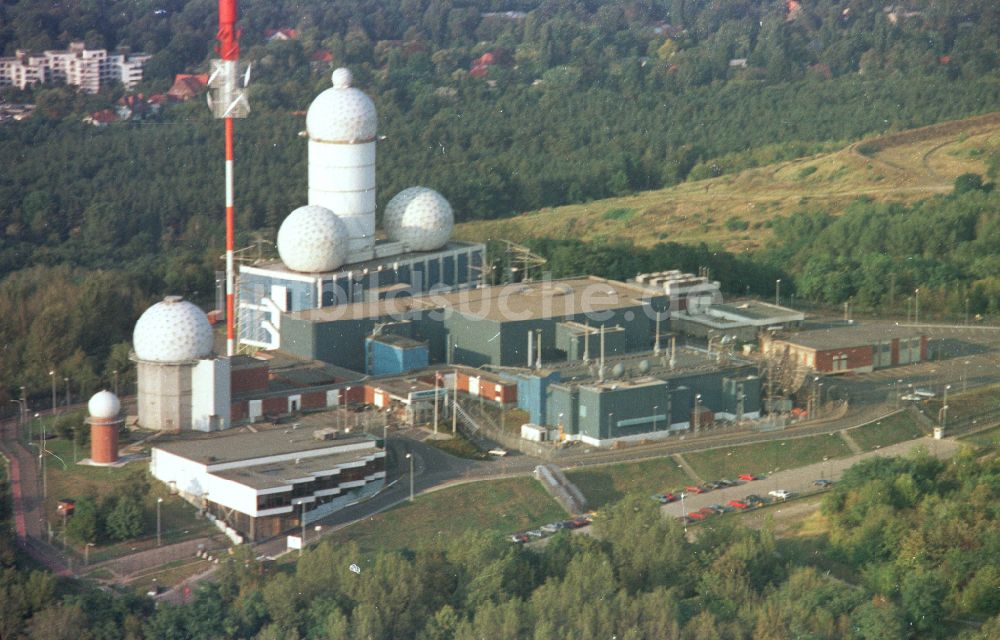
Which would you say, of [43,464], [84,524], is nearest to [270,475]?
[84,524]

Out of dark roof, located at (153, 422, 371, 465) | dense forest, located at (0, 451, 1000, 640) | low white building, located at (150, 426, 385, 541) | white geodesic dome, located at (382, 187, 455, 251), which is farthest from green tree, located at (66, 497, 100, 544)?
white geodesic dome, located at (382, 187, 455, 251)

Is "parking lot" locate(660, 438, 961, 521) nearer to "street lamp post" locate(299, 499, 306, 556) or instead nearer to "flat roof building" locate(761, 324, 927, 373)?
"flat roof building" locate(761, 324, 927, 373)

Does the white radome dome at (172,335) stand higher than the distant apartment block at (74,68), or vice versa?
the distant apartment block at (74,68)

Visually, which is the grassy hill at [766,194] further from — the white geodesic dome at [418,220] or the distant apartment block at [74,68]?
the distant apartment block at [74,68]

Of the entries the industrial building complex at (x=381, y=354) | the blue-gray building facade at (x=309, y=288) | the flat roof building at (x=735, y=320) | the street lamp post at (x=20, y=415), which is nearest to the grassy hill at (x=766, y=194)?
the flat roof building at (x=735, y=320)

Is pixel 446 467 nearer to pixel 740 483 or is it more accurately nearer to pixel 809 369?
pixel 740 483

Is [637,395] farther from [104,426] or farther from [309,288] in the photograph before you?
[104,426]
